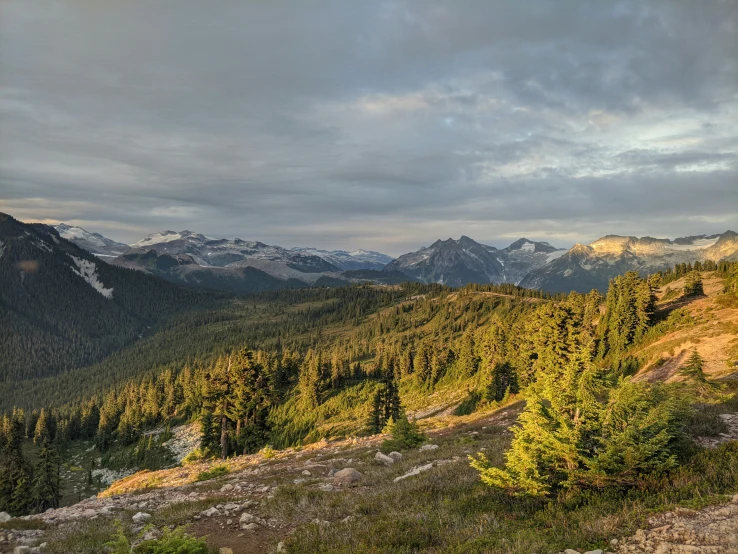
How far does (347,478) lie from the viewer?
18.5 m

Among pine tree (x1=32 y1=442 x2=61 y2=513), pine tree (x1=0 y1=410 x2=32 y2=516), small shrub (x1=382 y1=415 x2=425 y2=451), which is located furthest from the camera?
pine tree (x1=32 y1=442 x2=61 y2=513)

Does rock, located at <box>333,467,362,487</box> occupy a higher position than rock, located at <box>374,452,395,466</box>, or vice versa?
rock, located at <box>333,467,362,487</box>

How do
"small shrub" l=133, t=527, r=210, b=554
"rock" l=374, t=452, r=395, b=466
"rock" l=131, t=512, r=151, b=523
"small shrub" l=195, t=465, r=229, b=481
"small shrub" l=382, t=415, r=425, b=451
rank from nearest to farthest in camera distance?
"small shrub" l=133, t=527, r=210, b=554 → "rock" l=131, t=512, r=151, b=523 → "rock" l=374, t=452, r=395, b=466 → "small shrub" l=195, t=465, r=229, b=481 → "small shrub" l=382, t=415, r=425, b=451

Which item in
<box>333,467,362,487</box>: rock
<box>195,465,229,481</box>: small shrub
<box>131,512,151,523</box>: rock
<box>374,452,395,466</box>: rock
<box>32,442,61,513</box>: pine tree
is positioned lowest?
<box>32,442,61,513</box>: pine tree

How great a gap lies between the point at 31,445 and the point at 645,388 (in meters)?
187

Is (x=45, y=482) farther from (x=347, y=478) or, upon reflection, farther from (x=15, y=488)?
(x=347, y=478)

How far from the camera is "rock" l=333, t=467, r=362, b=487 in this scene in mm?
17797

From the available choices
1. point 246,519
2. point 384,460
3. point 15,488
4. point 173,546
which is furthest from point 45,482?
point 173,546

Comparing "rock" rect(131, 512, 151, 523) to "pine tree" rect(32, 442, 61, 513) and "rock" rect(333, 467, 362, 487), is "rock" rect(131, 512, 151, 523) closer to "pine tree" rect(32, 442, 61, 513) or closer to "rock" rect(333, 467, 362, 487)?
"rock" rect(333, 467, 362, 487)

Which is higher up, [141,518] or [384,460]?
[141,518]

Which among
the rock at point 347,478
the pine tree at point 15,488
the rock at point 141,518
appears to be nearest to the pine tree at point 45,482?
the pine tree at point 15,488

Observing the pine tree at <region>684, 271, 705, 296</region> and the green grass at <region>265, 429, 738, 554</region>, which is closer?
the green grass at <region>265, 429, 738, 554</region>

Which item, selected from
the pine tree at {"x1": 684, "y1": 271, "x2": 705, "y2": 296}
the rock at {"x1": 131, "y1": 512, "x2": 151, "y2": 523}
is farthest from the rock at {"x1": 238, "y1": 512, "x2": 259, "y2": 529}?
the pine tree at {"x1": 684, "y1": 271, "x2": 705, "y2": 296}

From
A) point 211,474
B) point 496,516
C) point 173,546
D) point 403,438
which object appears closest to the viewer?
point 173,546
